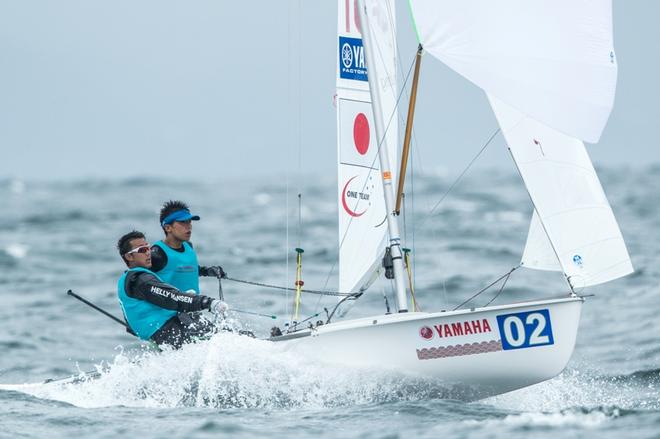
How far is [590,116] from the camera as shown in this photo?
19.5 feet

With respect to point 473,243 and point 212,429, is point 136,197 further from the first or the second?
point 212,429

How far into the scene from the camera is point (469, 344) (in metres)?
6.18

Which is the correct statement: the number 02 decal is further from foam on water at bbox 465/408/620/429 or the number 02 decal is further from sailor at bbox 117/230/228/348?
sailor at bbox 117/230/228/348

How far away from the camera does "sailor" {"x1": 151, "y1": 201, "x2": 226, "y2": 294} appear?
6922mm

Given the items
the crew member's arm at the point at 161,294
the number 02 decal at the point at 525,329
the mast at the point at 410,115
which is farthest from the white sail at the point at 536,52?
the crew member's arm at the point at 161,294

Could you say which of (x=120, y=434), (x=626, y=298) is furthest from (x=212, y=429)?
(x=626, y=298)

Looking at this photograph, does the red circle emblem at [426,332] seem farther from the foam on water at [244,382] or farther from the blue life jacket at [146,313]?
the blue life jacket at [146,313]

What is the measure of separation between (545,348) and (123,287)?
2605 mm

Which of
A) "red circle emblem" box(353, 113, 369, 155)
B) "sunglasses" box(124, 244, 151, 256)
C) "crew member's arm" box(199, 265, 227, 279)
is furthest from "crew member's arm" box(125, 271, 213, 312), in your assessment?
→ "red circle emblem" box(353, 113, 369, 155)

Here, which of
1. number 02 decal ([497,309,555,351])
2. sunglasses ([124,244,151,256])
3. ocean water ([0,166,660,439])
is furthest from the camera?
sunglasses ([124,244,151,256])

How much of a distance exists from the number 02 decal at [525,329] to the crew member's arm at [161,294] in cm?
169

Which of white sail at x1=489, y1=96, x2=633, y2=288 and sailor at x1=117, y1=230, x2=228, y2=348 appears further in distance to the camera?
sailor at x1=117, y1=230, x2=228, y2=348

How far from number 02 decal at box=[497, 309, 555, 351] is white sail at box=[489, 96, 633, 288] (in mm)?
340

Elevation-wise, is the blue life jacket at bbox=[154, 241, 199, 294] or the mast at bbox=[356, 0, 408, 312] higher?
the mast at bbox=[356, 0, 408, 312]
